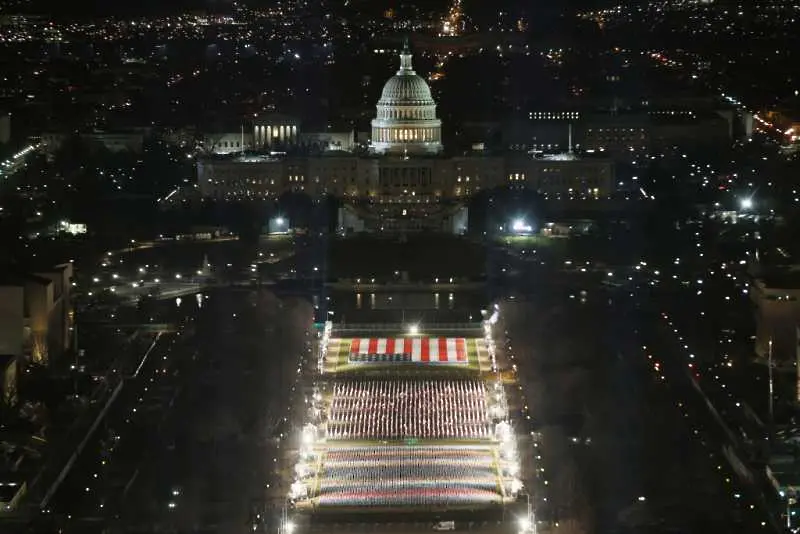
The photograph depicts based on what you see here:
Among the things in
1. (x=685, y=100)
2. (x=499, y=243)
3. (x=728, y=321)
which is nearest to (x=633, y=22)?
(x=685, y=100)

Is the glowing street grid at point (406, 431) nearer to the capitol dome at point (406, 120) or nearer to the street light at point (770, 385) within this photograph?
the street light at point (770, 385)

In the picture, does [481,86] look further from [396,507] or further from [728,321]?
[396,507]

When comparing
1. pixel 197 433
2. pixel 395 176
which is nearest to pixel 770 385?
pixel 197 433

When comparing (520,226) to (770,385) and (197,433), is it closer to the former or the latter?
(770,385)

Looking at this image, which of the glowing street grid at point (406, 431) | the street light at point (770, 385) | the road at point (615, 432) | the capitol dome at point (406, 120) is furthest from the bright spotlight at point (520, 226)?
the street light at point (770, 385)

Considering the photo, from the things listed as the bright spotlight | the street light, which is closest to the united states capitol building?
the bright spotlight

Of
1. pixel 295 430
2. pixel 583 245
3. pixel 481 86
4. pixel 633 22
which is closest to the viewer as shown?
pixel 295 430
